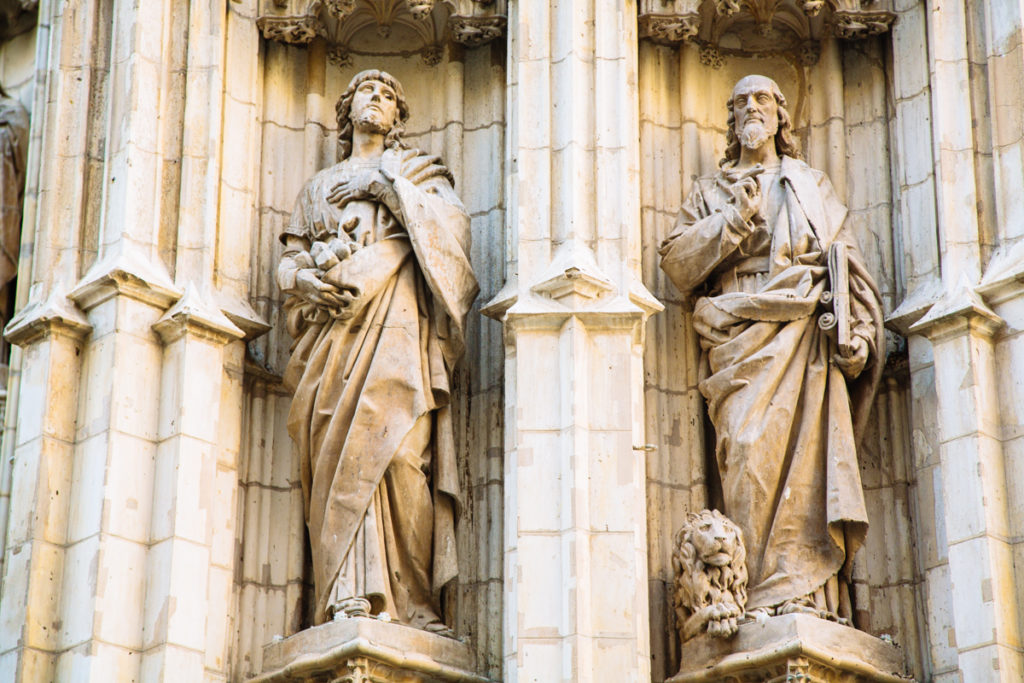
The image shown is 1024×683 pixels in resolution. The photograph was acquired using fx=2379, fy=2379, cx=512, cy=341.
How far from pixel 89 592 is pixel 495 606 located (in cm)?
214

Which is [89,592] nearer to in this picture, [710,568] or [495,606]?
[495,606]

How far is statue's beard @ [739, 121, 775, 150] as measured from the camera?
13398mm

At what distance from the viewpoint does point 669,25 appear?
45.4ft

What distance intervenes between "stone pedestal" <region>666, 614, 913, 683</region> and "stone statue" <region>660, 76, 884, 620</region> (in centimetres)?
20

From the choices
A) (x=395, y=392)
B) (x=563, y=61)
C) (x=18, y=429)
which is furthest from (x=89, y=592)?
(x=563, y=61)

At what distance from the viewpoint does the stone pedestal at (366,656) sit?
1195 centimetres

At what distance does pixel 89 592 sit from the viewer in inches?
474

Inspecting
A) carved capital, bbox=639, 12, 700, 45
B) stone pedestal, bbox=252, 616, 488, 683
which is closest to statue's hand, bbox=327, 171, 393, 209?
carved capital, bbox=639, 12, 700, 45

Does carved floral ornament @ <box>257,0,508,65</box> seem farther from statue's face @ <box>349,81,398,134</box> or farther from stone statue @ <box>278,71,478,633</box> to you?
stone statue @ <box>278,71,478,633</box>

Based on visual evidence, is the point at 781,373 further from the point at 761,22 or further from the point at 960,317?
the point at 761,22

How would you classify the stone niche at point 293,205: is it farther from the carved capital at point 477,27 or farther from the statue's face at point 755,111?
the statue's face at point 755,111

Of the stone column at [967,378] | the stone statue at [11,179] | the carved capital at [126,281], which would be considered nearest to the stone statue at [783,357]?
the stone column at [967,378]

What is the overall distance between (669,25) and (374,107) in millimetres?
1794

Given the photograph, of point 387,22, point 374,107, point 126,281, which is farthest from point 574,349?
point 387,22
